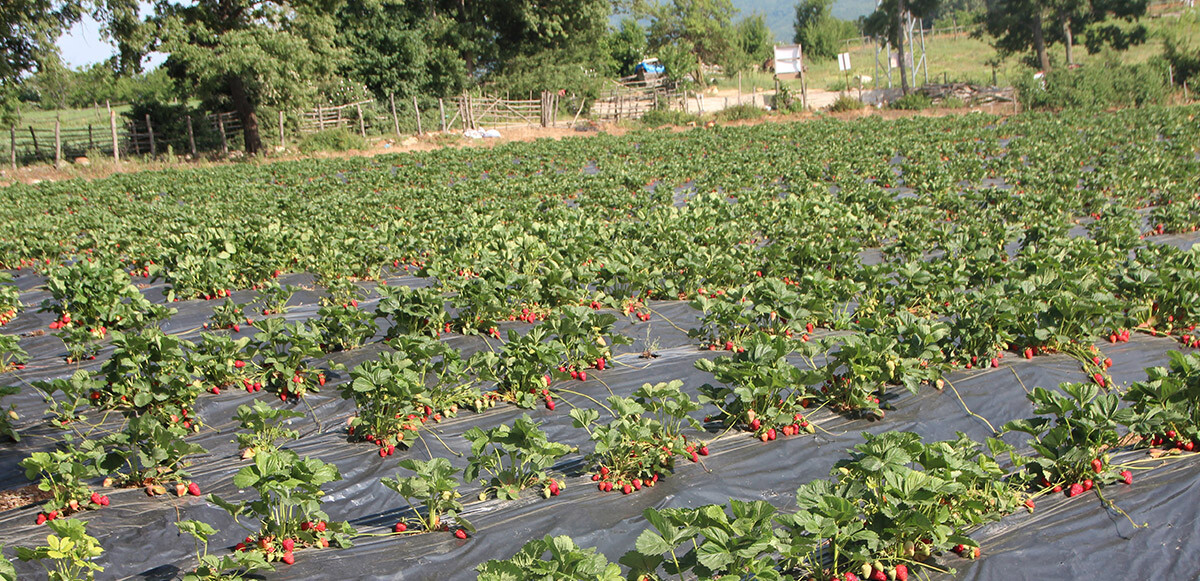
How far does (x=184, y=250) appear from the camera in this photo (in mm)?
10125

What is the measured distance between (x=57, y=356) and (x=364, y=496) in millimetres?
4349

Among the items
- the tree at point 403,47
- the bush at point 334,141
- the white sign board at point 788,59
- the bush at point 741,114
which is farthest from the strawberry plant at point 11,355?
the white sign board at point 788,59

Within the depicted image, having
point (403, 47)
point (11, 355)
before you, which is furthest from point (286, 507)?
point (403, 47)

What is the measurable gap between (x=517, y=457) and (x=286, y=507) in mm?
1126

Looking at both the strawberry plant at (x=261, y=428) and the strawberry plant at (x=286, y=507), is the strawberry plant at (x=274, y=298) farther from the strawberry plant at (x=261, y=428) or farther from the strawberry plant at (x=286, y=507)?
the strawberry plant at (x=286, y=507)

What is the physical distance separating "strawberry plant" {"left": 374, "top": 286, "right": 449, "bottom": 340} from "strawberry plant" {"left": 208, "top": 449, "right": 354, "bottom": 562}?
2.95 metres

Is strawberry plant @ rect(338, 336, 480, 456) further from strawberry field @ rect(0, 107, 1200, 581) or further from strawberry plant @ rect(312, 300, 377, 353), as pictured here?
strawberry plant @ rect(312, 300, 377, 353)

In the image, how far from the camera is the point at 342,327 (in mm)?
6773

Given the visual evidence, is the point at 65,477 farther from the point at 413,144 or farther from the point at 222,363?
the point at 413,144

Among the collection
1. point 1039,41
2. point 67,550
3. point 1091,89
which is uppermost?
point 1039,41

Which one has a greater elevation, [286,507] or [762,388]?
[762,388]

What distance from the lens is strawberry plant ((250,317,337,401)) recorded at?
5.81 metres

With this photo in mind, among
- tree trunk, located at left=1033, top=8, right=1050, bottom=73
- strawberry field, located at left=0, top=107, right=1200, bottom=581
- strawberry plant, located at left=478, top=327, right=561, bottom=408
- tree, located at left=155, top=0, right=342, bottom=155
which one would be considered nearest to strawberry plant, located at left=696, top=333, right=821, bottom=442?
strawberry field, located at left=0, top=107, right=1200, bottom=581

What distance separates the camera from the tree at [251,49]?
982 inches
